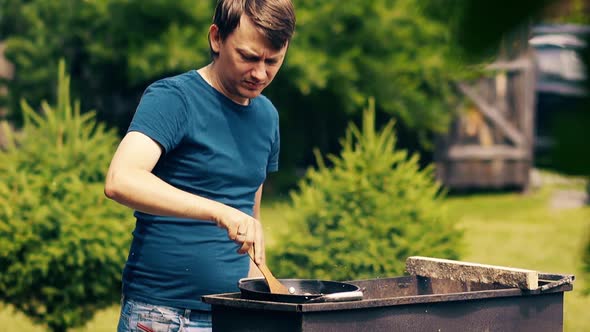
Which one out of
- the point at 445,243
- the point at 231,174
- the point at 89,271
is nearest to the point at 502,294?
the point at 231,174

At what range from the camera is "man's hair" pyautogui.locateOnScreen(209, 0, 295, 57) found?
10.2 ft

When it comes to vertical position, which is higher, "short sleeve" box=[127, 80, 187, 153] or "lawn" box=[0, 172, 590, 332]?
"lawn" box=[0, 172, 590, 332]

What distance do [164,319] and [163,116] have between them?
724mm

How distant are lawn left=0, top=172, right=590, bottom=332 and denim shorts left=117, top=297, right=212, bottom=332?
3784mm

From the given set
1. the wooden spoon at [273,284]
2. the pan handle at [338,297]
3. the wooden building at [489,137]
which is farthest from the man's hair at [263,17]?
the wooden building at [489,137]

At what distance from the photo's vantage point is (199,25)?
1683cm

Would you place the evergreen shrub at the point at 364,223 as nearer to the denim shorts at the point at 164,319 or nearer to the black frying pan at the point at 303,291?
the black frying pan at the point at 303,291

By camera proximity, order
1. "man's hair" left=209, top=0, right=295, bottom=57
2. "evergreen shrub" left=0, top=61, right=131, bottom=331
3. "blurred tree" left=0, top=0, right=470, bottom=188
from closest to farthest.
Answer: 1. "man's hair" left=209, top=0, right=295, bottom=57
2. "evergreen shrub" left=0, top=61, right=131, bottom=331
3. "blurred tree" left=0, top=0, right=470, bottom=188

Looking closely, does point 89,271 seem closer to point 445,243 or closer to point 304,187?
point 304,187

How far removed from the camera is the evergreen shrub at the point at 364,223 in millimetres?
6219

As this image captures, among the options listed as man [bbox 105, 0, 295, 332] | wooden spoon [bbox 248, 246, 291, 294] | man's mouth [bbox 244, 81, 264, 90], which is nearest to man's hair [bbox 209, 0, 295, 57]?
man [bbox 105, 0, 295, 332]

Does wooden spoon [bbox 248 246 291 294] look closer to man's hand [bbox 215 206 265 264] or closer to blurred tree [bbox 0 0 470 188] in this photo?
man's hand [bbox 215 206 265 264]

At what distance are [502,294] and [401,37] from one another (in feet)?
48.3

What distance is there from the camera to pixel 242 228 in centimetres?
282
